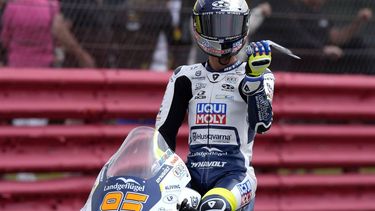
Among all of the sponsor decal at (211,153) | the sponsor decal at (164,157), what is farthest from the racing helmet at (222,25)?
the sponsor decal at (164,157)

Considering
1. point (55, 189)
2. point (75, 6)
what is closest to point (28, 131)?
point (55, 189)

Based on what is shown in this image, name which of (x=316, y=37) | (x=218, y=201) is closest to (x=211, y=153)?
(x=218, y=201)

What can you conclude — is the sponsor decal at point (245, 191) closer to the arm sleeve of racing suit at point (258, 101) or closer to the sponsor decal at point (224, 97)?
the arm sleeve of racing suit at point (258, 101)

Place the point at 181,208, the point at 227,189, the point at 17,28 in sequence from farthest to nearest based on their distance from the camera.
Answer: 1. the point at 17,28
2. the point at 227,189
3. the point at 181,208

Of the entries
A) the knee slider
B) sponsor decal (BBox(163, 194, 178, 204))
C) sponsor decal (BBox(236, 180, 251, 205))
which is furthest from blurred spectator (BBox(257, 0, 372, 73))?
sponsor decal (BBox(163, 194, 178, 204))

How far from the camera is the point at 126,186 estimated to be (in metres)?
5.56

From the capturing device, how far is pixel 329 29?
9945 millimetres

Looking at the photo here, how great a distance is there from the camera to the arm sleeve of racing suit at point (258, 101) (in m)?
6.34

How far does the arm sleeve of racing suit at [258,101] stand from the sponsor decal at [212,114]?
18 cm

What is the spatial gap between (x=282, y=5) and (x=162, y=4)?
1.16 meters

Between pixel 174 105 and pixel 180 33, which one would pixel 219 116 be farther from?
pixel 180 33

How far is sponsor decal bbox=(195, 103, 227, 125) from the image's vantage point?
663cm

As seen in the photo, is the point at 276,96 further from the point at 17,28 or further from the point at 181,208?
the point at 181,208

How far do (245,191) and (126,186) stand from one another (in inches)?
41.2
